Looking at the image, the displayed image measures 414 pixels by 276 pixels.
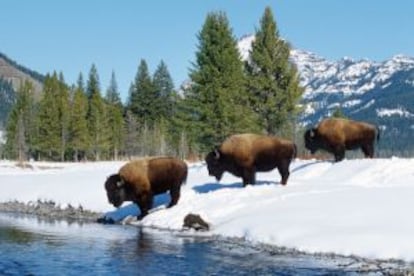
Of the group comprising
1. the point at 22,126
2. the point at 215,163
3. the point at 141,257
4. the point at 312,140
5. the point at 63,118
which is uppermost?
the point at 63,118

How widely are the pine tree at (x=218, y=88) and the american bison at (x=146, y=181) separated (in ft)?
90.1

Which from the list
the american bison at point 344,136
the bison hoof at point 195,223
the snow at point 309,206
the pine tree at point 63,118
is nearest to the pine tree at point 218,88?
the snow at point 309,206

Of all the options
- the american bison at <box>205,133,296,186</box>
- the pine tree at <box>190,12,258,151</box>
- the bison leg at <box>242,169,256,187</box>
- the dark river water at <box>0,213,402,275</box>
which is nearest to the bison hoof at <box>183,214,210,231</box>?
the dark river water at <box>0,213,402,275</box>

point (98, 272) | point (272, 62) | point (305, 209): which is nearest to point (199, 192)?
point (305, 209)

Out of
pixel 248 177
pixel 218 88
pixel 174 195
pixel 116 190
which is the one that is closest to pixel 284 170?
pixel 248 177

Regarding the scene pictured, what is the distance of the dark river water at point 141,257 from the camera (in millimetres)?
17000

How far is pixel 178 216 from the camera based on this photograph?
27016 mm

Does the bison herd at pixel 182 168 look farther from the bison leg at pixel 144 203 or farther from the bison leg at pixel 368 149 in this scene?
the bison leg at pixel 368 149

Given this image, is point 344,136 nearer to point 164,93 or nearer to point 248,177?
point 248,177

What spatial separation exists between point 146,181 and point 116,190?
4.37 ft

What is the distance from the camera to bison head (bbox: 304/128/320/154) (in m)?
36.0

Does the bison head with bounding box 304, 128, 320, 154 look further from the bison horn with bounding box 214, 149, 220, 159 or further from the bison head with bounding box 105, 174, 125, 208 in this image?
the bison head with bounding box 105, 174, 125, 208

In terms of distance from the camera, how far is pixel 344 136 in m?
34.8

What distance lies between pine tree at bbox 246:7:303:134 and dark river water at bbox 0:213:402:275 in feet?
111
